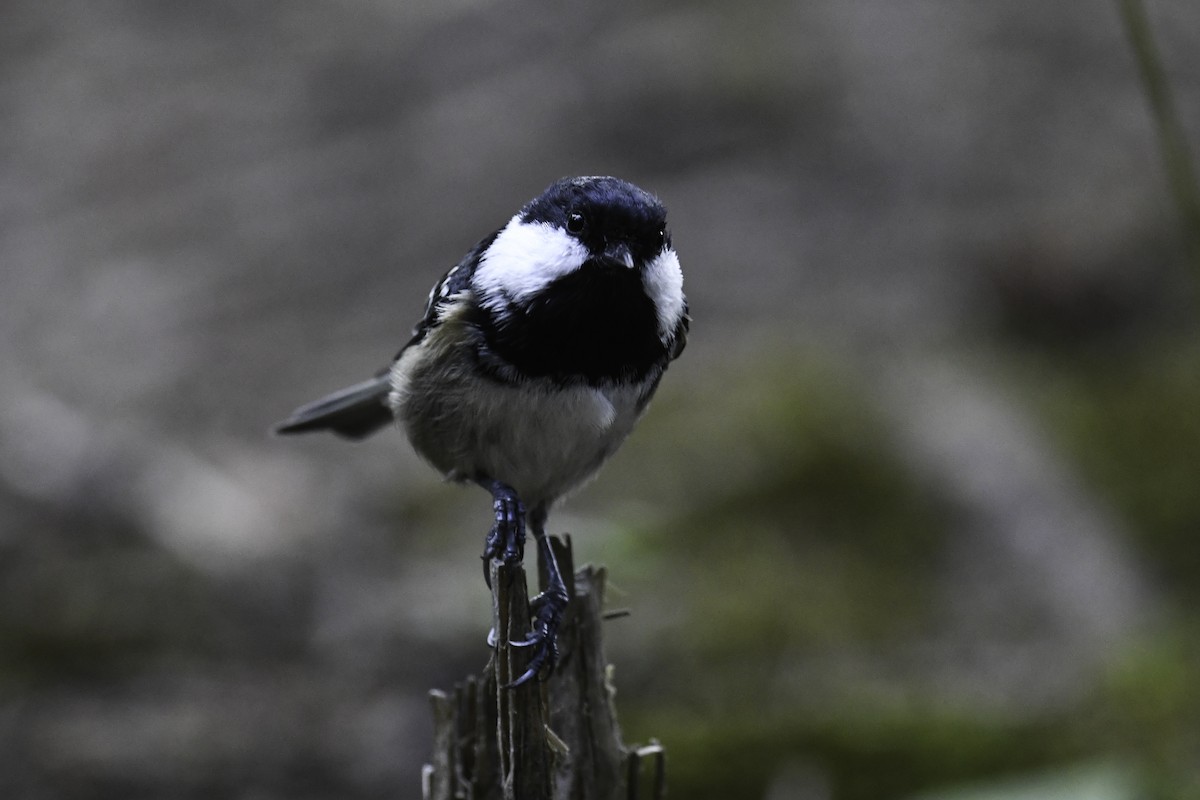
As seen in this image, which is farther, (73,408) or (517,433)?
(73,408)

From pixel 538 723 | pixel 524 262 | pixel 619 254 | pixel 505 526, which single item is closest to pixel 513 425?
pixel 505 526

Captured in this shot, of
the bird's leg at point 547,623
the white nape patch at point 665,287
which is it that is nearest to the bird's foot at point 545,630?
the bird's leg at point 547,623

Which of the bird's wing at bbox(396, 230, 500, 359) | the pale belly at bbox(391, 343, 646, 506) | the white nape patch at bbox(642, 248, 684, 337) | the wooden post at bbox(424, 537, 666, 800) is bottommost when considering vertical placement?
the wooden post at bbox(424, 537, 666, 800)

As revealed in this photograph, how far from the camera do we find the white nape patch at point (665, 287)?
89.2 inches

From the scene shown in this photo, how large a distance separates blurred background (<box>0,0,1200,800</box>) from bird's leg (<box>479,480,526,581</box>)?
0.42m

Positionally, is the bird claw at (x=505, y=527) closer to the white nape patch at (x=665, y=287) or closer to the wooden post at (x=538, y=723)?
the wooden post at (x=538, y=723)

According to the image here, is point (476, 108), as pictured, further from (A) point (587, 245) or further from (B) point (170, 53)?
A: (A) point (587, 245)

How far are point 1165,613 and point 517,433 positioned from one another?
2.68 meters

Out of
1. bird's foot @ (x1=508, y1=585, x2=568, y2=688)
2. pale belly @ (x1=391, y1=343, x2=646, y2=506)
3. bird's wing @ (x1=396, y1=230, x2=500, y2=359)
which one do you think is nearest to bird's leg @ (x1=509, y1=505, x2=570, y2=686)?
bird's foot @ (x1=508, y1=585, x2=568, y2=688)

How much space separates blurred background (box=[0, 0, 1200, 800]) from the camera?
3664mm

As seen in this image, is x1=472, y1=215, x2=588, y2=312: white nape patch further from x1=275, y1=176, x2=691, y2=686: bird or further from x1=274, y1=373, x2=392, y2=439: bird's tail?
x1=274, y1=373, x2=392, y2=439: bird's tail

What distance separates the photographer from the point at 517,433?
2.46 m

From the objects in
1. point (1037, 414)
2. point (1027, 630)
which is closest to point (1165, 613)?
point (1027, 630)

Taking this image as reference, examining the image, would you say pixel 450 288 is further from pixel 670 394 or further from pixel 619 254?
pixel 670 394
